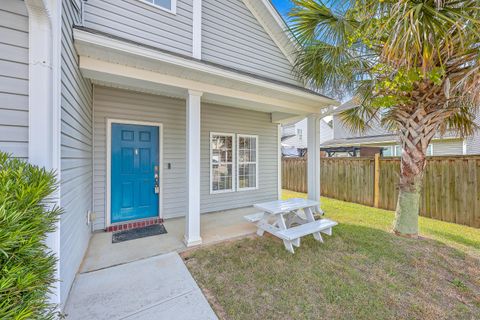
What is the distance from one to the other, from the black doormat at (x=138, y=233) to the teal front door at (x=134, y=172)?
1.15 feet

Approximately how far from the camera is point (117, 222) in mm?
4305

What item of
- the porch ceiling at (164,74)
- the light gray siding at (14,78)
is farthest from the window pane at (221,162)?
the light gray siding at (14,78)

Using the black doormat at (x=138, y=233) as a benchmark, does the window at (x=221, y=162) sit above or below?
above

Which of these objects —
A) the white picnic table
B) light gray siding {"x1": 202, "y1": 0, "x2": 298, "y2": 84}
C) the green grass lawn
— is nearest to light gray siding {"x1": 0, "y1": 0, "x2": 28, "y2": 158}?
the green grass lawn

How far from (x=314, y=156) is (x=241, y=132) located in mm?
2127

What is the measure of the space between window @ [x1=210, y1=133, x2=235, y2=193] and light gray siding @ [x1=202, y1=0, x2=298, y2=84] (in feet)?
6.32

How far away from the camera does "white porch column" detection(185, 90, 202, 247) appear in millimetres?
3557

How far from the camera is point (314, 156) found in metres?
5.41

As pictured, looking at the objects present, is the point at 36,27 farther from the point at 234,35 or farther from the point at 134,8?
the point at 234,35

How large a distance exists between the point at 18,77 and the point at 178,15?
9.74 feet

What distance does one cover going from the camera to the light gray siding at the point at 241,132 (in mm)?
5434

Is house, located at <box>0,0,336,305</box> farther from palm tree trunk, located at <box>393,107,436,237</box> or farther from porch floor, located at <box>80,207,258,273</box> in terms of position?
palm tree trunk, located at <box>393,107,436,237</box>

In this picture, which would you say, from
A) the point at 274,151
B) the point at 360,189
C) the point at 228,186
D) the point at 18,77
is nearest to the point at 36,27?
the point at 18,77

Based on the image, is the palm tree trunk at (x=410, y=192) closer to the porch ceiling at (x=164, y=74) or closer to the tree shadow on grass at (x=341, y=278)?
the tree shadow on grass at (x=341, y=278)
